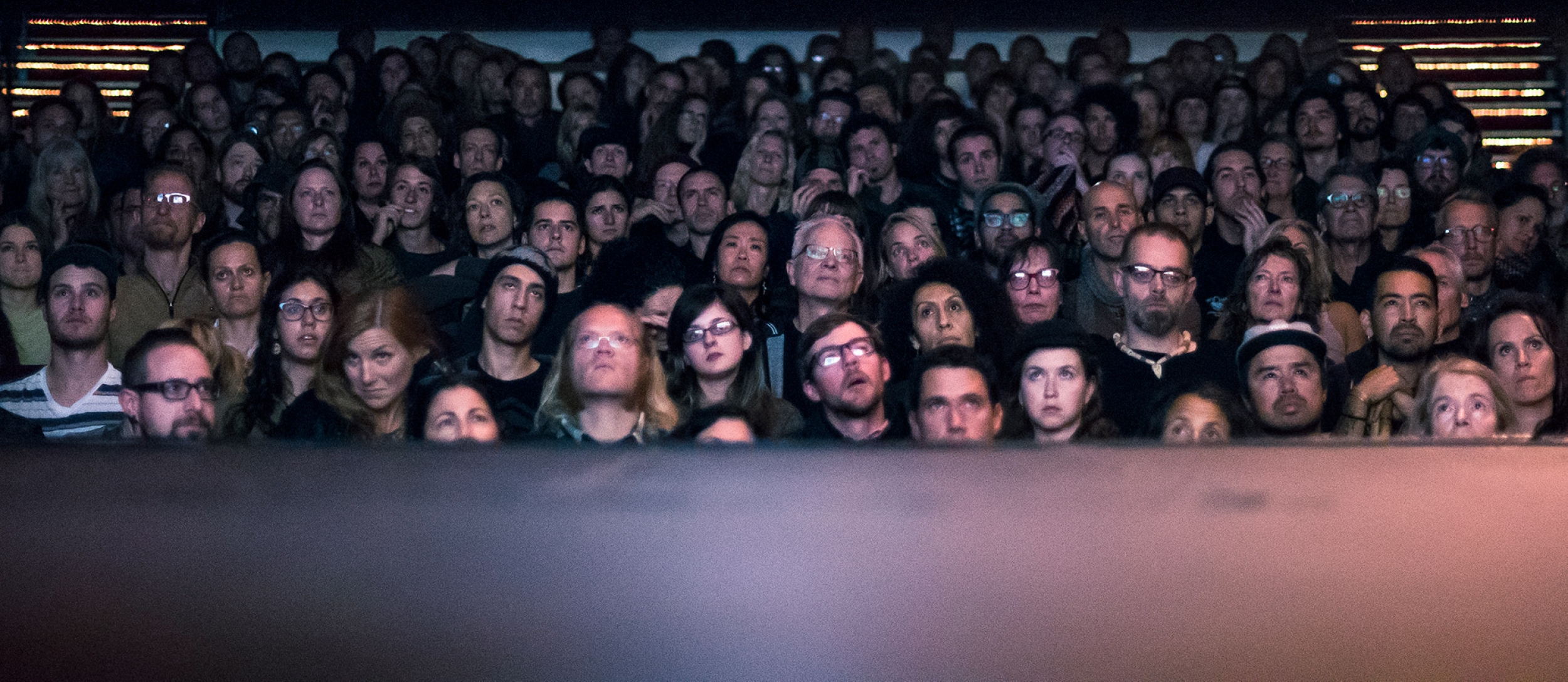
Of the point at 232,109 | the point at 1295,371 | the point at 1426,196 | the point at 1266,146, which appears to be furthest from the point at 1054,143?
the point at 232,109

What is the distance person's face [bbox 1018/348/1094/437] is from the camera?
3836mm

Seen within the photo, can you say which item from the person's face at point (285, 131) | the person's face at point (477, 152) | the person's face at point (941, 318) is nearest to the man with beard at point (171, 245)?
the person's face at point (285, 131)

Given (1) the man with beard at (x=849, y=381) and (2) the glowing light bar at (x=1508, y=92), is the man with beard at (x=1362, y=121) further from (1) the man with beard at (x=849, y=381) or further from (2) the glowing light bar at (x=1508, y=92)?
(1) the man with beard at (x=849, y=381)

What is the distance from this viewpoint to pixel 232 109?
23.3 ft

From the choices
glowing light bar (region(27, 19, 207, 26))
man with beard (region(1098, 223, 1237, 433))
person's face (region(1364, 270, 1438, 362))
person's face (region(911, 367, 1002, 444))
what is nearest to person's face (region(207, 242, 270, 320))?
person's face (region(911, 367, 1002, 444))

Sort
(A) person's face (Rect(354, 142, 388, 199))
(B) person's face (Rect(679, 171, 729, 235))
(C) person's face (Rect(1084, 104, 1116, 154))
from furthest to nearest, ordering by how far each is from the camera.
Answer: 1. (C) person's face (Rect(1084, 104, 1116, 154))
2. (A) person's face (Rect(354, 142, 388, 199))
3. (B) person's face (Rect(679, 171, 729, 235))

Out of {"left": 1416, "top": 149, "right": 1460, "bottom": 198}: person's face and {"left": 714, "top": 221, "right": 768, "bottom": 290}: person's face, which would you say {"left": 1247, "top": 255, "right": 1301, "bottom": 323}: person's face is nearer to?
{"left": 714, "top": 221, "right": 768, "bottom": 290}: person's face

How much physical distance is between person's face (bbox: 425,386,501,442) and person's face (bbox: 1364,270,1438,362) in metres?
2.64

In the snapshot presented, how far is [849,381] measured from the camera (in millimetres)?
3820

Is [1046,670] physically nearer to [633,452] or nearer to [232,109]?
[633,452]

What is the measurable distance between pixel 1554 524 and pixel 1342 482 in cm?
26

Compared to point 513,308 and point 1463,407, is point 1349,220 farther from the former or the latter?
point 513,308

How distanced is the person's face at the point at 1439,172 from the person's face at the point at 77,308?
474 cm

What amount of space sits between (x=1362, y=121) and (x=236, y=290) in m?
4.63
